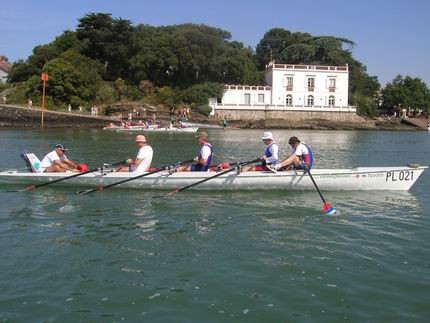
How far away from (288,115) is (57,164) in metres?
65.4

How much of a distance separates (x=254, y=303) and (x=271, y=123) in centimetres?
6756

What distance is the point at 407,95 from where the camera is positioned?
330 feet

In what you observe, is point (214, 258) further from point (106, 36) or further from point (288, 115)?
point (106, 36)

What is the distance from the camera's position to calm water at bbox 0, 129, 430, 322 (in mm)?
6801

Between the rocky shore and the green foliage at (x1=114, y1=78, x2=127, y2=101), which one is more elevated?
the green foliage at (x1=114, y1=78, x2=127, y2=101)

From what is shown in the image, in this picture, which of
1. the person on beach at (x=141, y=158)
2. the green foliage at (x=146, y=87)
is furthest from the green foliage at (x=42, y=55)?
the person on beach at (x=141, y=158)

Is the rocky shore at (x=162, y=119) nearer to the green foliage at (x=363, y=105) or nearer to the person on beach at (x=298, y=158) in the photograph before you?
the green foliage at (x=363, y=105)

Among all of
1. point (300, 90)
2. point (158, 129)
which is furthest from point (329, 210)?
point (300, 90)

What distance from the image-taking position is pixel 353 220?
38.3 feet

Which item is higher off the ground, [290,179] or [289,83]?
[289,83]

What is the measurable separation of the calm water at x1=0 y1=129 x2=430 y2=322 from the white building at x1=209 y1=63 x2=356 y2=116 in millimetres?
66474

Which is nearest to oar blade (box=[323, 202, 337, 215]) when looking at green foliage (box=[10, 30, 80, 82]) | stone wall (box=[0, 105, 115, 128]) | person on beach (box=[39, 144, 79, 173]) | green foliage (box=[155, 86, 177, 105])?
person on beach (box=[39, 144, 79, 173])

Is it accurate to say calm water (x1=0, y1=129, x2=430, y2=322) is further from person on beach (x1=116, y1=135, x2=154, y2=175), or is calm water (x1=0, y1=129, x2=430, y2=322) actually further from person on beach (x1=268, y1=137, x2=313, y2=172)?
person on beach (x1=116, y1=135, x2=154, y2=175)

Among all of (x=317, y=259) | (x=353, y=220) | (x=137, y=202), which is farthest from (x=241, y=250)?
(x=137, y=202)
